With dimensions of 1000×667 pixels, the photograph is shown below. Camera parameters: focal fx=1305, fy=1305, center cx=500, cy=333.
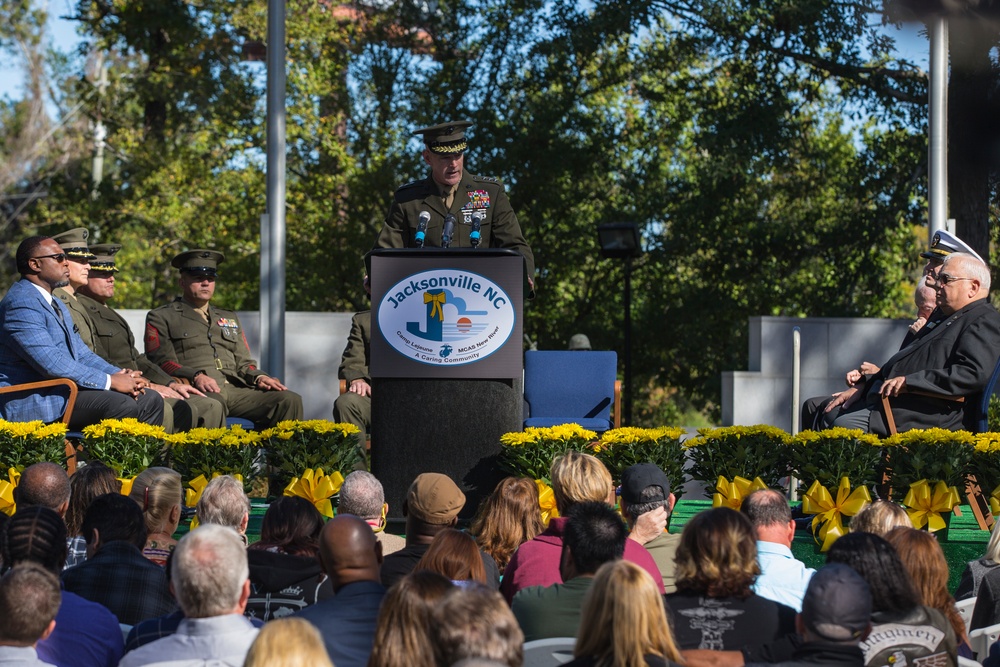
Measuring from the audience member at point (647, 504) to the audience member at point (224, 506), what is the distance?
1484mm

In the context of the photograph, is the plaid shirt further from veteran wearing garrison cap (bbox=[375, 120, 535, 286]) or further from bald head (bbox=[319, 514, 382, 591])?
veteran wearing garrison cap (bbox=[375, 120, 535, 286])

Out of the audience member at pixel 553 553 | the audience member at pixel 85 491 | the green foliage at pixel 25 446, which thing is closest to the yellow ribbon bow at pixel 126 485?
the green foliage at pixel 25 446

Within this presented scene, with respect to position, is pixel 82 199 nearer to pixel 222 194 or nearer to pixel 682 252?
pixel 222 194

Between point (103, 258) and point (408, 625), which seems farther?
point (103, 258)

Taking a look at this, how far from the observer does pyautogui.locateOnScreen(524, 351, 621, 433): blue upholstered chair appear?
900 cm

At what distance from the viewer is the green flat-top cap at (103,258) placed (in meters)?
8.73

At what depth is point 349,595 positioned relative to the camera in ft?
12.3

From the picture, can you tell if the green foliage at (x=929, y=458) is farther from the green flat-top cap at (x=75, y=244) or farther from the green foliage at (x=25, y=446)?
the green flat-top cap at (x=75, y=244)

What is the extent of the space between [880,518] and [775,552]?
381 millimetres

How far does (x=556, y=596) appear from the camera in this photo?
3889 mm

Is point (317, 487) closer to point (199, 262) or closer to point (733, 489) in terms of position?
point (733, 489)

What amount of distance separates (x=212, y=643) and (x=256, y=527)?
3.45 meters

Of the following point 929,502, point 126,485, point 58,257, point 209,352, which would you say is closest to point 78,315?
point 58,257

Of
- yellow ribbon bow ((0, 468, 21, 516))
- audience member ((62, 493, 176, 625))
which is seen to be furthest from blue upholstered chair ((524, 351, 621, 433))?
audience member ((62, 493, 176, 625))
